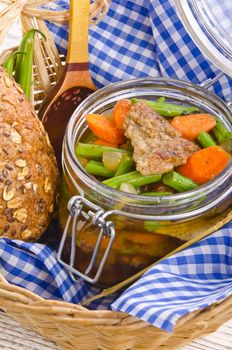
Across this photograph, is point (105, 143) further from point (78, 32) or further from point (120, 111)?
point (78, 32)

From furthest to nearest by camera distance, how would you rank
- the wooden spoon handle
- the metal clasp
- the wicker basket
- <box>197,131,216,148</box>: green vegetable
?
the wooden spoon handle → <box>197,131,216,148</box>: green vegetable → the metal clasp → the wicker basket

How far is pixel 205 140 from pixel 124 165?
0.17 m

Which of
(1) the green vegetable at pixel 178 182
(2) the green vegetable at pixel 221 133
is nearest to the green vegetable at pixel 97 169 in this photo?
(1) the green vegetable at pixel 178 182

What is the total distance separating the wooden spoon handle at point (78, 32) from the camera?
5.23 feet

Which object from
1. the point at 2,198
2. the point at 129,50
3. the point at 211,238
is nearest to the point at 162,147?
the point at 211,238

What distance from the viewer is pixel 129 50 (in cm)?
181

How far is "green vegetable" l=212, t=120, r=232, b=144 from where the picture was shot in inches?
A: 56.8

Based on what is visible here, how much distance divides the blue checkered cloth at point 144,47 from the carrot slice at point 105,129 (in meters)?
0.35

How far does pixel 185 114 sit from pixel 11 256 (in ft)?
1.53

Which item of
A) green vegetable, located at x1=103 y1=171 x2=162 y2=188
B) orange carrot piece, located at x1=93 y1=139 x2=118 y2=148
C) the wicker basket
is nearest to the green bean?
green vegetable, located at x1=103 y1=171 x2=162 y2=188

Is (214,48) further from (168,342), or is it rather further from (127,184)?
(168,342)

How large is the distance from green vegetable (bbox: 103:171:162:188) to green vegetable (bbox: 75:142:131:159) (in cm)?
7

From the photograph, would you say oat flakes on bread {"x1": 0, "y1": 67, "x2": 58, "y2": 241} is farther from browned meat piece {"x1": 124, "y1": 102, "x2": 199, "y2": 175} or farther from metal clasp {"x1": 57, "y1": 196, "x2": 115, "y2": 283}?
browned meat piece {"x1": 124, "y1": 102, "x2": 199, "y2": 175}

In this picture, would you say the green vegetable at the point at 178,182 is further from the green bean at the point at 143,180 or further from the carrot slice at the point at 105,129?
the carrot slice at the point at 105,129
